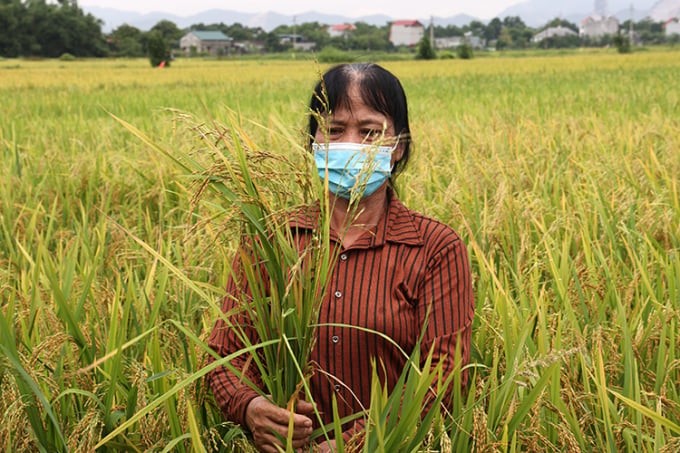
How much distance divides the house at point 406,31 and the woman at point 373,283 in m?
121

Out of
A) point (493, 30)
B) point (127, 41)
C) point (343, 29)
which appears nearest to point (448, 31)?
point (493, 30)

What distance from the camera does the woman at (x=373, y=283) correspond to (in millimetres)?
1499

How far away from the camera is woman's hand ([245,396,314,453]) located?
4.26ft

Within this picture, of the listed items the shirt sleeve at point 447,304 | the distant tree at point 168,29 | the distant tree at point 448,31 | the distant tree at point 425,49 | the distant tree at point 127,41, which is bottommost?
the shirt sleeve at point 447,304

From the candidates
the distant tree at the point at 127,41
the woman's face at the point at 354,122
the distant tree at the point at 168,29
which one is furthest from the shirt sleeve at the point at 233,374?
the distant tree at the point at 168,29

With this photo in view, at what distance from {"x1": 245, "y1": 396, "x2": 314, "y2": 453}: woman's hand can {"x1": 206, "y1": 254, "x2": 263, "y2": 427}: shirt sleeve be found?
35 millimetres

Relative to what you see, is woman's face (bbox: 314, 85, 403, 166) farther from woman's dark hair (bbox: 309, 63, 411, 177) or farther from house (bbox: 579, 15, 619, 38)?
house (bbox: 579, 15, 619, 38)

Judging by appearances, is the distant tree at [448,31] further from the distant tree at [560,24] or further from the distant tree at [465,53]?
the distant tree at [465,53]

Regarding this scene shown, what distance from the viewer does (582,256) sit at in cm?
268

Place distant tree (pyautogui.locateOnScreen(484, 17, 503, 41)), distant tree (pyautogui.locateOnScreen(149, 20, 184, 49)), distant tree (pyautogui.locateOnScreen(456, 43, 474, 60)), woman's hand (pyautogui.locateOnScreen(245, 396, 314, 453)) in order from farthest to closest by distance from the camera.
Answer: distant tree (pyautogui.locateOnScreen(484, 17, 503, 41)) < distant tree (pyautogui.locateOnScreen(149, 20, 184, 49)) < distant tree (pyautogui.locateOnScreen(456, 43, 474, 60)) < woman's hand (pyautogui.locateOnScreen(245, 396, 314, 453))

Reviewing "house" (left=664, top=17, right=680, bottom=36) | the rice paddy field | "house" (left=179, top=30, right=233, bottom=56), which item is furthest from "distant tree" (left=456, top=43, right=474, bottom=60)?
"house" (left=664, top=17, right=680, bottom=36)

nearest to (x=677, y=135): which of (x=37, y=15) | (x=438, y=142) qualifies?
(x=438, y=142)

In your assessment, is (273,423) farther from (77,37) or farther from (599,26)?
(599,26)

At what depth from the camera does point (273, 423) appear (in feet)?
4.34
